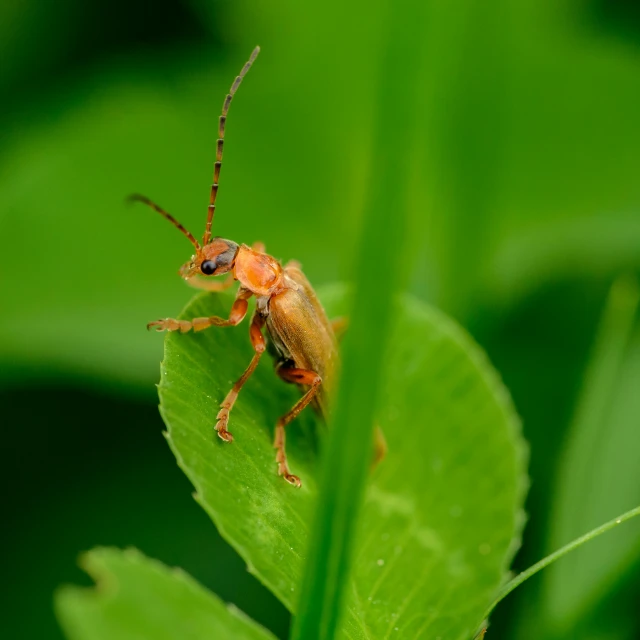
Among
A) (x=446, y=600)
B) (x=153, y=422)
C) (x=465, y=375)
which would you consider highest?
(x=465, y=375)

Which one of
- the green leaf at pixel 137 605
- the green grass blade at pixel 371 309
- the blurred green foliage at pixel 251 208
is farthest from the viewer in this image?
the blurred green foliage at pixel 251 208

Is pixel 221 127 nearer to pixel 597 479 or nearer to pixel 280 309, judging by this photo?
pixel 280 309

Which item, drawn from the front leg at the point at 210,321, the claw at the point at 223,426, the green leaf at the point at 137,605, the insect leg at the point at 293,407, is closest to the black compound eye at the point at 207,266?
the front leg at the point at 210,321

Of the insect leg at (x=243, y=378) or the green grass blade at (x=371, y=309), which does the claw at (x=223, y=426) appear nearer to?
the insect leg at (x=243, y=378)

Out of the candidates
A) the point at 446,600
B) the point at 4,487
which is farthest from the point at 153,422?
the point at 446,600

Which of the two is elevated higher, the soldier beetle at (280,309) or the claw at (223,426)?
the soldier beetle at (280,309)

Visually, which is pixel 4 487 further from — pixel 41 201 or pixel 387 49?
pixel 387 49

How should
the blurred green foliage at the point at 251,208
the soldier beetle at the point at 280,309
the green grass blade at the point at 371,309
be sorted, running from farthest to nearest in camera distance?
the blurred green foliage at the point at 251,208
the soldier beetle at the point at 280,309
the green grass blade at the point at 371,309
